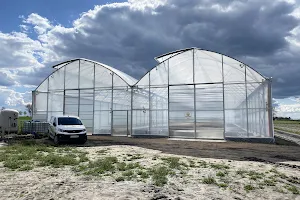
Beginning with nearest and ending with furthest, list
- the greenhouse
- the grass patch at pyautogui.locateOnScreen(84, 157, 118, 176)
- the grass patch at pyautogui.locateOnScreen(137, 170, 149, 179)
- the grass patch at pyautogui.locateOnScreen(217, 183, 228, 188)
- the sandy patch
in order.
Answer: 1. the sandy patch
2. the grass patch at pyautogui.locateOnScreen(217, 183, 228, 188)
3. the grass patch at pyautogui.locateOnScreen(137, 170, 149, 179)
4. the grass patch at pyautogui.locateOnScreen(84, 157, 118, 176)
5. the greenhouse

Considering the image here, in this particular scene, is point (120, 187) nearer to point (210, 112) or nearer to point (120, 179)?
point (120, 179)

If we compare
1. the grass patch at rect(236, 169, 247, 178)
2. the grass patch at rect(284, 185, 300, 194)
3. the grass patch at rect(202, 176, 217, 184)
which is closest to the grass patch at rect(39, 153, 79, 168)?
the grass patch at rect(202, 176, 217, 184)

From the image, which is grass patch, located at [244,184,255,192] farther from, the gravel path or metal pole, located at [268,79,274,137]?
the gravel path

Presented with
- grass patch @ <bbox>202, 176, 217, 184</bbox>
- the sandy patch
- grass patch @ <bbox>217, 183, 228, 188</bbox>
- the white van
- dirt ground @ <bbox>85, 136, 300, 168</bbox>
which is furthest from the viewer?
the white van

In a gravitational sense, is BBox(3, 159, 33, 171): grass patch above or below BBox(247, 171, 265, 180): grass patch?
above

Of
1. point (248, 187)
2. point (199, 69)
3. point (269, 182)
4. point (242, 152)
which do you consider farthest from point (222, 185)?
point (199, 69)

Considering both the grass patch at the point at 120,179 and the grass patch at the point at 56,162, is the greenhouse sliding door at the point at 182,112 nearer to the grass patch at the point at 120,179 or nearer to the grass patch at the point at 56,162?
the grass patch at the point at 56,162

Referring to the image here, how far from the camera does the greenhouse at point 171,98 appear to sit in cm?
1825

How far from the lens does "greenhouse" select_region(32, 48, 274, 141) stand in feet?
59.9

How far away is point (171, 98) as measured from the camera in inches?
805

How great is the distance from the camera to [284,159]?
1080 cm

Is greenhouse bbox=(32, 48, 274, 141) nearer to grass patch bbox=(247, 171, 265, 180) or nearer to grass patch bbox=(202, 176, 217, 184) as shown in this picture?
grass patch bbox=(247, 171, 265, 180)

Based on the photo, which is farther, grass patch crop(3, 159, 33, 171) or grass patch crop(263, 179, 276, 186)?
grass patch crop(3, 159, 33, 171)

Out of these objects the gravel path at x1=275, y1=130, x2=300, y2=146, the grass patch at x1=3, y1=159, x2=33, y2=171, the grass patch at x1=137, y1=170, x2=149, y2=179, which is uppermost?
the grass patch at x1=3, y1=159, x2=33, y2=171
